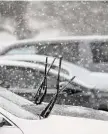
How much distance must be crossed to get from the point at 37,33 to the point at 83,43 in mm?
3028

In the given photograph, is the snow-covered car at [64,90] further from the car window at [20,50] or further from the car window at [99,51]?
the car window at [99,51]

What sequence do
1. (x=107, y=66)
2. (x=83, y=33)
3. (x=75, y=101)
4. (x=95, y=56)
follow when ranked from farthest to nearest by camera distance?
(x=83, y=33)
(x=95, y=56)
(x=107, y=66)
(x=75, y=101)

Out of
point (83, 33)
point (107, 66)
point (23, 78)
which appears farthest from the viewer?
point (83, 33)

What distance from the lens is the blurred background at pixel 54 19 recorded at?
11969mm

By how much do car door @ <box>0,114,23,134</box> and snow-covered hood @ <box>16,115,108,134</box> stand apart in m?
0.04

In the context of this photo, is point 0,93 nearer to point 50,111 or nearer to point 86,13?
point 50,111

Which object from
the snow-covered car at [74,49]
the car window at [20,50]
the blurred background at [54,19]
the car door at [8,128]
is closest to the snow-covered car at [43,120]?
the car door at [8,128]

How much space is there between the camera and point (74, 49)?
31.2 feet

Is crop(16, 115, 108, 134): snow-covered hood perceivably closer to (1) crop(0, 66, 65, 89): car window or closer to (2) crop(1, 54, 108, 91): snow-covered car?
(2) crop(1, 54, 108, 91): snow-covered car

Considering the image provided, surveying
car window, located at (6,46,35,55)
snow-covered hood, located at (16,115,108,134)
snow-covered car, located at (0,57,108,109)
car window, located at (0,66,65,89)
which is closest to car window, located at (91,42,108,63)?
car window, located at (6,46,35,55)

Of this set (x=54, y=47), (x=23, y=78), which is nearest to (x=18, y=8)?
(x=54, y=47)

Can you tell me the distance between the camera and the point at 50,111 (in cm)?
318

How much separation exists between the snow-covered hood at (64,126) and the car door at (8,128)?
1.6 inches

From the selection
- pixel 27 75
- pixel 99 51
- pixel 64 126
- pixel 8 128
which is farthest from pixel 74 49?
pixel 8 128
